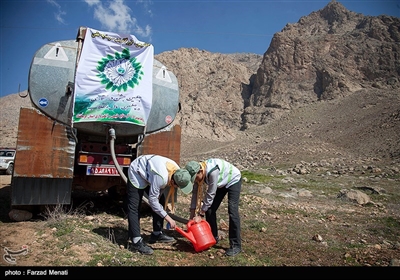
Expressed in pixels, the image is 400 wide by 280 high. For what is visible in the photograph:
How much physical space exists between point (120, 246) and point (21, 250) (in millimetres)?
1154

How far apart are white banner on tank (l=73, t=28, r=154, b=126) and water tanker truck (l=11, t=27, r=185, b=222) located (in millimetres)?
→ 15

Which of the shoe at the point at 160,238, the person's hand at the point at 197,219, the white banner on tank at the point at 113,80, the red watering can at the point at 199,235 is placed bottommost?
the shoe at the point at 160,238

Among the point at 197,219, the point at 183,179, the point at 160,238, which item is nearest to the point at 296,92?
the point at 160,238

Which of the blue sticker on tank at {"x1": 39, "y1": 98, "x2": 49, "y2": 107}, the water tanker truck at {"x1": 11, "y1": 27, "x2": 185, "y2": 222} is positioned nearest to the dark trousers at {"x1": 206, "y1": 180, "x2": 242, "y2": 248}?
the water tanker truck at {"x1": 11, "y1": 27, "x2": 185, "y2": 222}

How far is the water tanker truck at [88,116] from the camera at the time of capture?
14.4ft

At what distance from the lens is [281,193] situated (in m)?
9.52

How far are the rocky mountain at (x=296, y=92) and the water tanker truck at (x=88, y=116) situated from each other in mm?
28179

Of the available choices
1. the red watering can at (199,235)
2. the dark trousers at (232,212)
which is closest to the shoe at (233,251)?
the dark trousers at (232,212)

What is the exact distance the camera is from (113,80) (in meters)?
4.90

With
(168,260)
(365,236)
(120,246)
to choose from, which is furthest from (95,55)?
(365,236)

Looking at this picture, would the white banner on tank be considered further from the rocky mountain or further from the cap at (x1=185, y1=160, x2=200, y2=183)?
the rocky mountain

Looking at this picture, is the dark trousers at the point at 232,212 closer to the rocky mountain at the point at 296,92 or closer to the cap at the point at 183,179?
the cap at the point at 183,179

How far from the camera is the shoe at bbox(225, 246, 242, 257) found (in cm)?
391

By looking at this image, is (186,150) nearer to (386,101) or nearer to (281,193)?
(386,101)
